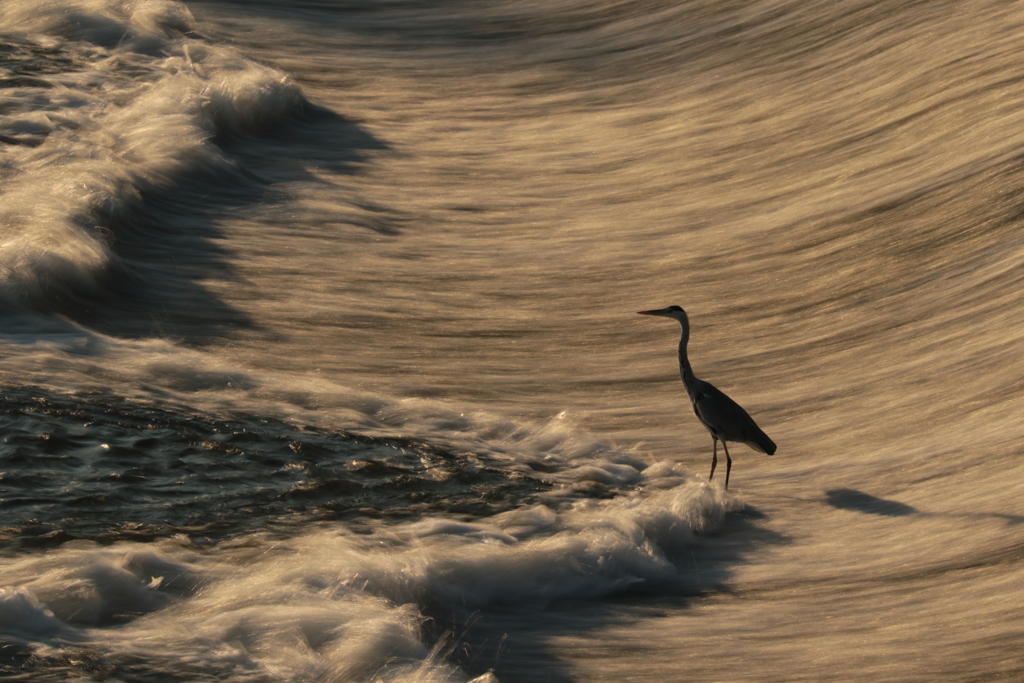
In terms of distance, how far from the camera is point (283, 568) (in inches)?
187

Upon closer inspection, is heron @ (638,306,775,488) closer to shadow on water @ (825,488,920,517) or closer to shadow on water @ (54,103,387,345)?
shadow on water @ (825,488,920,517)

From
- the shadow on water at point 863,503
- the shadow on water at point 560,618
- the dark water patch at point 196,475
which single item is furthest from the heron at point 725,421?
the dark water patch at point 196,475

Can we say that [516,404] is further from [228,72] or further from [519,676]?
[228,72]

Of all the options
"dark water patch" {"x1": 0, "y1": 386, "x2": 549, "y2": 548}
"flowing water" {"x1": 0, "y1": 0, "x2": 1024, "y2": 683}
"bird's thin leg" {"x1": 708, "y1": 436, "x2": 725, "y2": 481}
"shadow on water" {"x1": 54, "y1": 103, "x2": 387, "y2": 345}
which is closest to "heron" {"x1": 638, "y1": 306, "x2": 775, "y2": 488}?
"bird's thin leg" {"x1": 708, "y1": 436, "x2": 725, "y2": 481}

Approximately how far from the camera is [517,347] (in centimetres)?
809

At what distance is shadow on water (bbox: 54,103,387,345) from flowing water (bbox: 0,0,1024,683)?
4cm

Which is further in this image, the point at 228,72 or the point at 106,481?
the point at 228,72

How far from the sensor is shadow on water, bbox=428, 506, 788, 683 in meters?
4.55

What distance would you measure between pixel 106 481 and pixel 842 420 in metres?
3.91

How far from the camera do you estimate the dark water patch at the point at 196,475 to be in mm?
5004

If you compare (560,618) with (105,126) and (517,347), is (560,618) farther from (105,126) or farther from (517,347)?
(105,126)

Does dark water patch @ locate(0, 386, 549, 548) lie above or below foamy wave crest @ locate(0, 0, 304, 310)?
below

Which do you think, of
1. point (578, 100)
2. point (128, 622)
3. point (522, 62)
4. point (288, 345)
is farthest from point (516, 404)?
point (522, 62)

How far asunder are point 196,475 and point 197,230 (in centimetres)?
418
